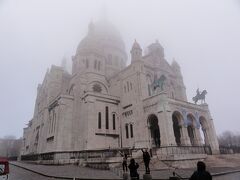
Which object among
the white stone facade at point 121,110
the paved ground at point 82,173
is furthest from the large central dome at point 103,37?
the paved ground at point 82,173

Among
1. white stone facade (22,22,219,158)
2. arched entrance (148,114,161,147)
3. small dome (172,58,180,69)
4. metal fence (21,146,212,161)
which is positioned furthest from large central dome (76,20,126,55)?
metal fence (21,146,212,161)

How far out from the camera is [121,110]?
35.5 meters

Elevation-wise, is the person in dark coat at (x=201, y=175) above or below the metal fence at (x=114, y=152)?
below

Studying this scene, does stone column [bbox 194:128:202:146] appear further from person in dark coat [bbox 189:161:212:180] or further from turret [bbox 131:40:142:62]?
person in dark coat [bbox 189:161:212:180]

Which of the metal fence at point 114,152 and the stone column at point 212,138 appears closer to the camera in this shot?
the metal fence at point 114,152

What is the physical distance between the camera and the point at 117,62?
49.5m

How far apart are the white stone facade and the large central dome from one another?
2232 mm

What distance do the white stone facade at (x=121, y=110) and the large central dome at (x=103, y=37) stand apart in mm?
2232

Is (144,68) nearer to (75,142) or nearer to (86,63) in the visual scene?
(86,63)

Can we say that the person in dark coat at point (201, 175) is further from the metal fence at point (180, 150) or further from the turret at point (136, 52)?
the turret at point (136, 52)

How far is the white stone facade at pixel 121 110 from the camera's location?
29.1m

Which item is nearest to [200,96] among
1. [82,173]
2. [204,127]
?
[204,127]

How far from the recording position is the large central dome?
45850mm

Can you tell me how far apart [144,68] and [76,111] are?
50.3ft
